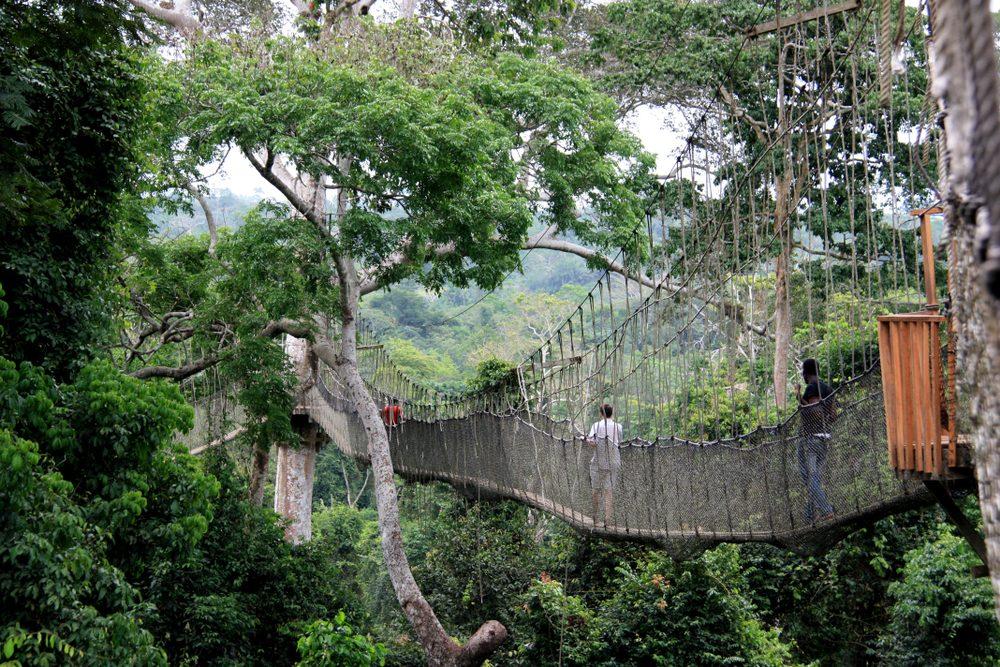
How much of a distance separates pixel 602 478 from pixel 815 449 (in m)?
1.34

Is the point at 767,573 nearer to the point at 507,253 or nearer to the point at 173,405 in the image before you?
the point at 507,253

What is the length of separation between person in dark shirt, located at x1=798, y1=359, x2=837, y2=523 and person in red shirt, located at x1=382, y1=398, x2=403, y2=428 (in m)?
4.64

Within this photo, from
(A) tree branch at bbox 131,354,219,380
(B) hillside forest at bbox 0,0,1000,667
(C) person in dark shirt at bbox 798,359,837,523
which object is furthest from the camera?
(A) tree branch at bbox 131,354,219,380

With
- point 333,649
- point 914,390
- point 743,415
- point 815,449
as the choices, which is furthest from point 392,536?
point 914,390

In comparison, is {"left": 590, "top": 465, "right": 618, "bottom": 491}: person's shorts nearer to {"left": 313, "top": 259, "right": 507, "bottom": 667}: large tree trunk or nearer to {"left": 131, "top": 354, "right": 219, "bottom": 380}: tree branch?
{"left": 313, "top": 259, "right": 507, "bottom": 667}: large tree trunk

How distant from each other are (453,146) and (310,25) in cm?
234

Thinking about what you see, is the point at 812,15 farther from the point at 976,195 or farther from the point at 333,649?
the point at 333,649

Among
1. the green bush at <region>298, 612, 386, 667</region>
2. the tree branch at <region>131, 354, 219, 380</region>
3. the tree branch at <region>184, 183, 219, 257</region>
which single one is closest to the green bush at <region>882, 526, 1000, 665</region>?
the green bush at <region>298, 612, 386, 667</region>

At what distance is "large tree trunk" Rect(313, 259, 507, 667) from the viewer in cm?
575

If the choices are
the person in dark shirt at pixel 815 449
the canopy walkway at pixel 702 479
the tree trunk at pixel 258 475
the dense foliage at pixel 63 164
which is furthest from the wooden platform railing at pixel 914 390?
the tree trunk at pixel 258 475

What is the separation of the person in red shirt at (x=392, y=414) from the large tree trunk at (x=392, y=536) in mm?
1404

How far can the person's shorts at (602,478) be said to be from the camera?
4.47 meters

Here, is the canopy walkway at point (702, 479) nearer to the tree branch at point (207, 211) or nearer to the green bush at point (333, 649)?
the green bush at point (333, 649)

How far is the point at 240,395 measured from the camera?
7227mm
